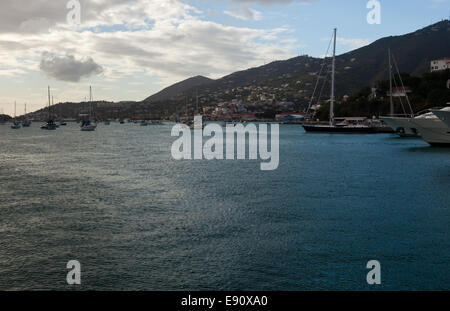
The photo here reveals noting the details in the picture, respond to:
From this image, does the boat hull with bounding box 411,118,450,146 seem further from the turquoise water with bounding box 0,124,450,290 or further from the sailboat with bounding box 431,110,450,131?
the turquoise water with bounding box 0,124,450,290

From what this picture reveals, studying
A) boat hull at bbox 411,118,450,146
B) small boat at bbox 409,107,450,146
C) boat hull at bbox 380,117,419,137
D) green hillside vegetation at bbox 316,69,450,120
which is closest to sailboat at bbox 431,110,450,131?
small boat at bbox 409,107,450,146

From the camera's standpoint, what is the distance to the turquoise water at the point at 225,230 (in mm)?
10070

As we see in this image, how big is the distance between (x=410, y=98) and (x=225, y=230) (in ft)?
331

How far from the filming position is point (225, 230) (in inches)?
548

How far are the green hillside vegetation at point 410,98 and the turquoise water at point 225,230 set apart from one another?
77.1 m

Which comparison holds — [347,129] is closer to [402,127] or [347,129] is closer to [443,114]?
[402,127]

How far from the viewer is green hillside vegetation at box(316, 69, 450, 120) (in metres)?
93.9

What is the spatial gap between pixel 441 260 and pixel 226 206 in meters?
8.80

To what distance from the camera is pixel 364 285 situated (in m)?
9.70

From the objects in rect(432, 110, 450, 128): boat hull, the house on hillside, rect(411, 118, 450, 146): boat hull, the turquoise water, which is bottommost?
the turquoise water

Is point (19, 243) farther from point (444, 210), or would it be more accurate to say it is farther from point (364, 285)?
point (444, 210)

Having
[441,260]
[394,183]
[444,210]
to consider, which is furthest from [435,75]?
[441,260]

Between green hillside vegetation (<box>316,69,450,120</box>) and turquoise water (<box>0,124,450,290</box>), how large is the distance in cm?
7705

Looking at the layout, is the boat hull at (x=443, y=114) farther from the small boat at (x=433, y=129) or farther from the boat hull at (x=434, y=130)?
the boat hull at (x=434, y=130)
